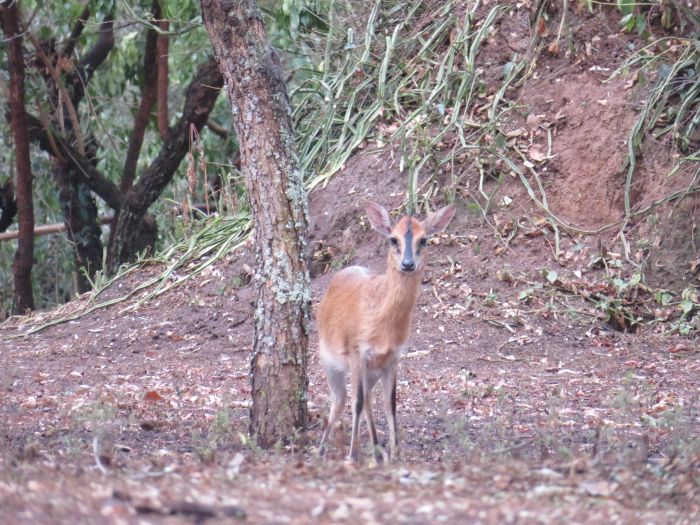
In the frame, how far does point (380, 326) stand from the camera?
653 cm

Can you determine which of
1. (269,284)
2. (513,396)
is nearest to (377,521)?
(269,284)

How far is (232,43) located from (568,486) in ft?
11.2

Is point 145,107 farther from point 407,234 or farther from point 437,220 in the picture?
point 407,234

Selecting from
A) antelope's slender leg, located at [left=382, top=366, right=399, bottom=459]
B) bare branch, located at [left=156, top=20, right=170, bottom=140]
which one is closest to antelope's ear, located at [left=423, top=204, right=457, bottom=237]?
antelope's slender leg, located at [left=382, top=366, right=399, bottom=459]

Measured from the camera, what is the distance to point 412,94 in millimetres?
11789

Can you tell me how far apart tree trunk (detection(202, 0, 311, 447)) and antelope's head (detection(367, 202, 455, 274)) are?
1.84 feet

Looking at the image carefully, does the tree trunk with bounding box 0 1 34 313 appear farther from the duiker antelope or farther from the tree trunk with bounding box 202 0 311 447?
the duiker antelope

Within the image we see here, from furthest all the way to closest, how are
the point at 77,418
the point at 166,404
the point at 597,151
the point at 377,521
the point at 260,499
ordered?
the point at 597,151
the point at 166,404
the point at 77,418
the point at 260,499
the point at 377,521

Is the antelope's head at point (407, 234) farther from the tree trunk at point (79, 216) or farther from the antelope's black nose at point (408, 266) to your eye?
the tree trunk at point (79, 216)

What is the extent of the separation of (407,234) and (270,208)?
0.88 m

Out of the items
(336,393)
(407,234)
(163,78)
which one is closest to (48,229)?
(163,78)

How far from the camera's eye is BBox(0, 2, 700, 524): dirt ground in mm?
4312

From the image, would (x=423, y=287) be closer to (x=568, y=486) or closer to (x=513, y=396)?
(x=513, y=396)

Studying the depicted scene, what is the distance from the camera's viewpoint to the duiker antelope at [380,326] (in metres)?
6.46
